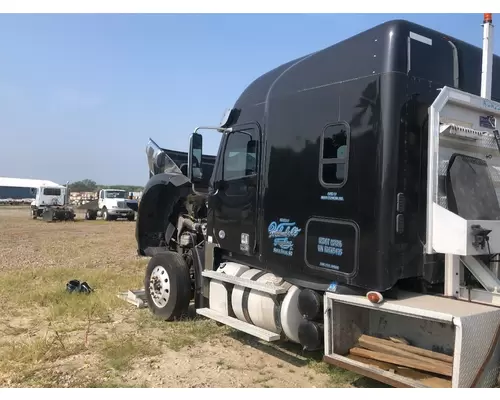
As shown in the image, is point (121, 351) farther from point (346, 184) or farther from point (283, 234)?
point (346, 184)

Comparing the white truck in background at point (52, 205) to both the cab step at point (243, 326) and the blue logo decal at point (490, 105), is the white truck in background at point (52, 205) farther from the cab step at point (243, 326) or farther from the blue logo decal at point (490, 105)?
the blue logo decal at point (490, 105)

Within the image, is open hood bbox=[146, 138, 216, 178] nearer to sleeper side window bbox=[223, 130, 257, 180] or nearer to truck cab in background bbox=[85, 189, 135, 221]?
sleeper side window bbox=[223, 130, 257, 180]

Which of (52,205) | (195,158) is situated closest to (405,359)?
(195,158)

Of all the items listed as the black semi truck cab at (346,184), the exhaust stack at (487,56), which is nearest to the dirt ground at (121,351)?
the black semi truck cab at (346,184)

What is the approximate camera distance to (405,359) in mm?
3779

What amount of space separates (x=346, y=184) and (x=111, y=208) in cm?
3295

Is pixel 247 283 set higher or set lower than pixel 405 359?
higher

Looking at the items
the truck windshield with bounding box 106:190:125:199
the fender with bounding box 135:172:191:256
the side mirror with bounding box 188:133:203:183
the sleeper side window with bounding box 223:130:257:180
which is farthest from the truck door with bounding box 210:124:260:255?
the truck windshield with bounding box 106:190:125:199

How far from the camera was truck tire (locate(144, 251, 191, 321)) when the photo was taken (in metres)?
6.45

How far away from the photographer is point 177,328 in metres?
6.21

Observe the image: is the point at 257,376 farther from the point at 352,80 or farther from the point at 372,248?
the point at 352,80

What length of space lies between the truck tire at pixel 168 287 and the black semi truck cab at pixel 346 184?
0.79m

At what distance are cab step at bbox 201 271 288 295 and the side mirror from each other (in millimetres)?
1231
